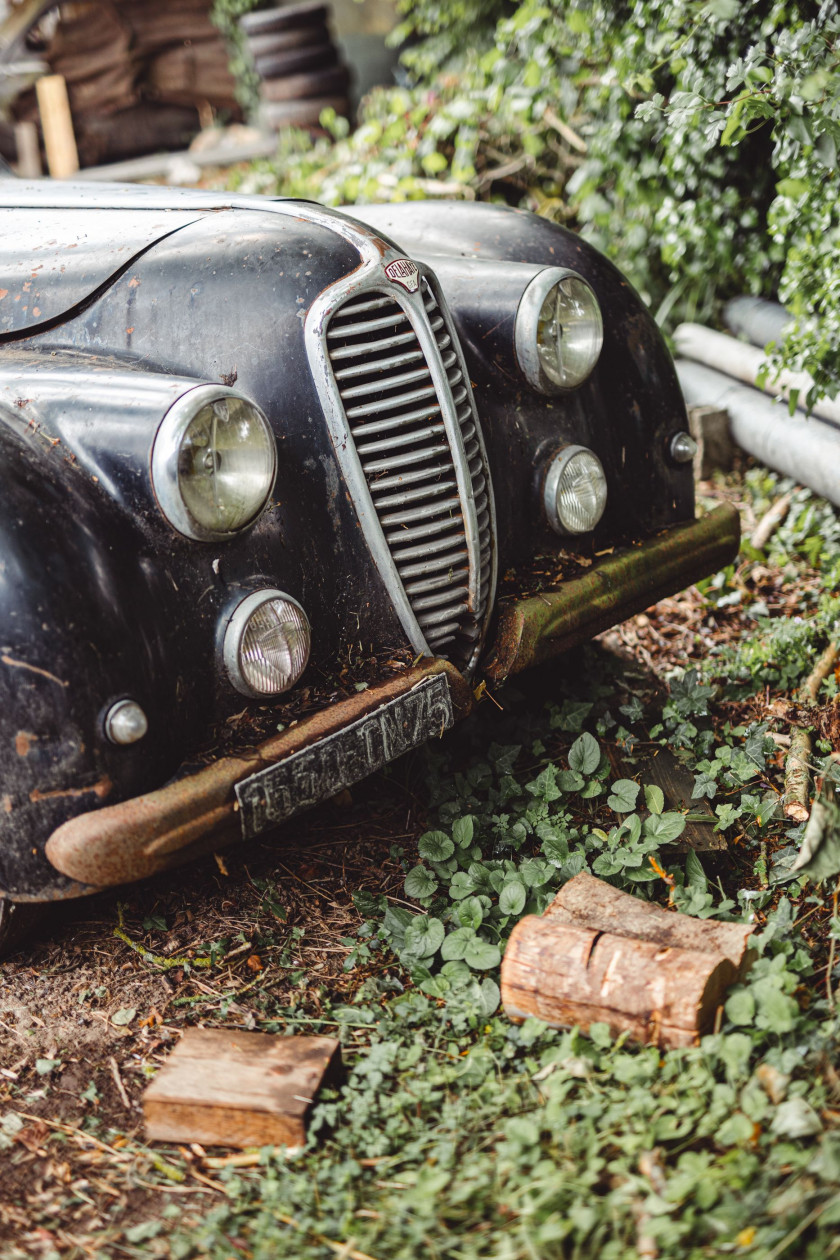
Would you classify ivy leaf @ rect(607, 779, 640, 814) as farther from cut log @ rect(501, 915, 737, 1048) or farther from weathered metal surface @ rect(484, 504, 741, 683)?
cut log @ rect(501, 915, 737, 1048)

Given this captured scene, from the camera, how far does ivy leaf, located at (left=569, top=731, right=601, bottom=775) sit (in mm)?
2775

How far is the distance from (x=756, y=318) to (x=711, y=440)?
69cm

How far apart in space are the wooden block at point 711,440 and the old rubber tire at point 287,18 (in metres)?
6.00

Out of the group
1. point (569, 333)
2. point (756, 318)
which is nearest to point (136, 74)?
point (756, 318)

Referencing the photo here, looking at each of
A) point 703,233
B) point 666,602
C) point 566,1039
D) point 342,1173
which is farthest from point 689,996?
point 703,233

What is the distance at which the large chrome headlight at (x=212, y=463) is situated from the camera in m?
2.09

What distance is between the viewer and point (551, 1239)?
164cm

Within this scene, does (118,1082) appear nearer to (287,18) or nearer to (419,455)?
(419,455)

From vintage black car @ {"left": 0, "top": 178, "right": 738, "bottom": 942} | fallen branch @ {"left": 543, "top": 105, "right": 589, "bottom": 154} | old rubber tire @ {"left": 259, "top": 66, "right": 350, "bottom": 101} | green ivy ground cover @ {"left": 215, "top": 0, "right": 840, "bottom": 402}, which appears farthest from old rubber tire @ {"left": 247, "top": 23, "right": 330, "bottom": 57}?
vintage black car @ {"left": 0, "top": 178, "right": 738, "bottom": 942}

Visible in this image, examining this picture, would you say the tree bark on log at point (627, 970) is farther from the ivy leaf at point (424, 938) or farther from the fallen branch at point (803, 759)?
the fallen branch at point (803, 759)

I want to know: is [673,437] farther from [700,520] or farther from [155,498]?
[155,498]

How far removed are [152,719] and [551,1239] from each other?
1.13 metres

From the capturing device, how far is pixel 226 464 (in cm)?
216

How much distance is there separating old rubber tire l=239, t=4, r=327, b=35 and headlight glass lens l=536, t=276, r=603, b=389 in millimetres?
7301
